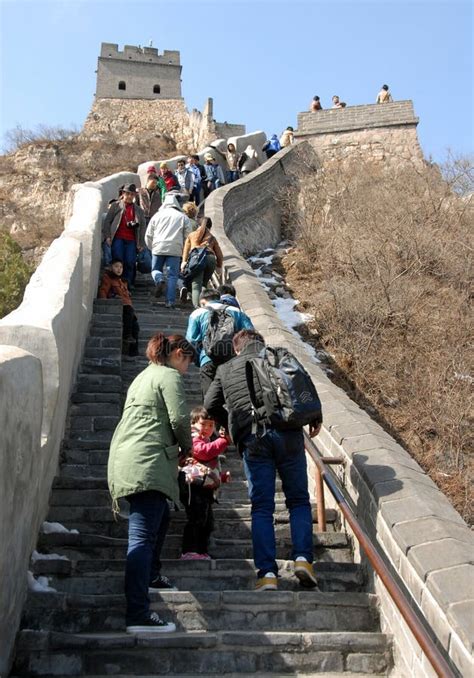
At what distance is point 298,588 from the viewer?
14.5ft

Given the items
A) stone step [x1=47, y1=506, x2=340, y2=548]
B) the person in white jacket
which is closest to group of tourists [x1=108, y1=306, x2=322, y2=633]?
stone step [x1=47, y1=506, x2=340, y2=548]

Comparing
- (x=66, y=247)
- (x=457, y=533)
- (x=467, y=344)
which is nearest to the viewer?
(x=457, y=533)

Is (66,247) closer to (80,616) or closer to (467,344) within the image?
(80,616)

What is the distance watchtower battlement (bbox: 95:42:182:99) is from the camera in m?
47.7

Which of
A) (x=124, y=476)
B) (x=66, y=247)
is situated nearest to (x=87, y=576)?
(x=124, y=476)

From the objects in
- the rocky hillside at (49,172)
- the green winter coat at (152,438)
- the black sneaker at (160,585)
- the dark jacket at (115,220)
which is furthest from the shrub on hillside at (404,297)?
the rocky hillside at (49,172)

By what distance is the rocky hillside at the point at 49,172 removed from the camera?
30391 mm

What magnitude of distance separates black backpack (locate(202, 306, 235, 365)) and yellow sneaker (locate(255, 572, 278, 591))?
2.38 metres

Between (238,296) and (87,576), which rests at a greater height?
(238,296)

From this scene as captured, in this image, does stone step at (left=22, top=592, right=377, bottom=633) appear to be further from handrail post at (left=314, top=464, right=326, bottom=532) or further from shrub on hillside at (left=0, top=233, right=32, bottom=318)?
shrub on hillside at (left=0, top=233, right=32, bottom=318)

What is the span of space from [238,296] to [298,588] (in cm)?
529

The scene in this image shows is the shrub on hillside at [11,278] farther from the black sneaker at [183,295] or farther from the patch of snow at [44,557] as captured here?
the patch of snow at [44,557]

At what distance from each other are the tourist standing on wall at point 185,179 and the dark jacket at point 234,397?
1161 centimetres

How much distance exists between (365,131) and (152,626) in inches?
874
